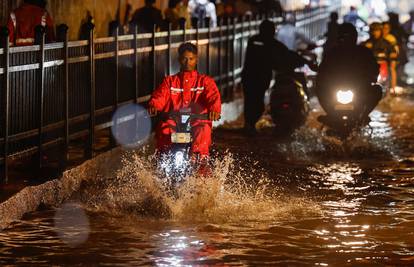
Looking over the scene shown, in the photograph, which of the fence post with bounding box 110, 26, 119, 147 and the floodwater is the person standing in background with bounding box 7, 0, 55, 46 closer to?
the fence post with bounding box 110, 26, 119, 147

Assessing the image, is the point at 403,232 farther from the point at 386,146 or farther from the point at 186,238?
the point at 386,146

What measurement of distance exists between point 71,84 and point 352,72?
16.3 ft

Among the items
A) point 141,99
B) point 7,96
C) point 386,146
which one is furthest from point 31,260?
point 386,146

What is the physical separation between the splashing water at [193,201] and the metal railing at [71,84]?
32.8 inches

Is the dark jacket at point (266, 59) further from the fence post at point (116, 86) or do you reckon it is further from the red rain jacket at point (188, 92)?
the red rain jacket at point (188, 92)

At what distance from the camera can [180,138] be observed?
1023 cm

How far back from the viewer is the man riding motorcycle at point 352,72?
16.0 metres

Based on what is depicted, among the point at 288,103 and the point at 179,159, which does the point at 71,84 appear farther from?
the point at 288,103

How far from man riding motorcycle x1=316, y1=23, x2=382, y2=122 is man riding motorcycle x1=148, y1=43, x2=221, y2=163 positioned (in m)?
5.89

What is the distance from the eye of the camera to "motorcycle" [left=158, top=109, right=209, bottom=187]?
10219mm

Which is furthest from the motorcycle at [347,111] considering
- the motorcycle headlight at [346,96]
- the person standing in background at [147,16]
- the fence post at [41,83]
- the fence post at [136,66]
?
the person standing in background at [147,16]

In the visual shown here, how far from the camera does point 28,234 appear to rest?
30.4ft

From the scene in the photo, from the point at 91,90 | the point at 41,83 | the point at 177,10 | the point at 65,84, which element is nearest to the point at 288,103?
the point at 91,90

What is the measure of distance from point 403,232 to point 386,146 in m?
6.54
